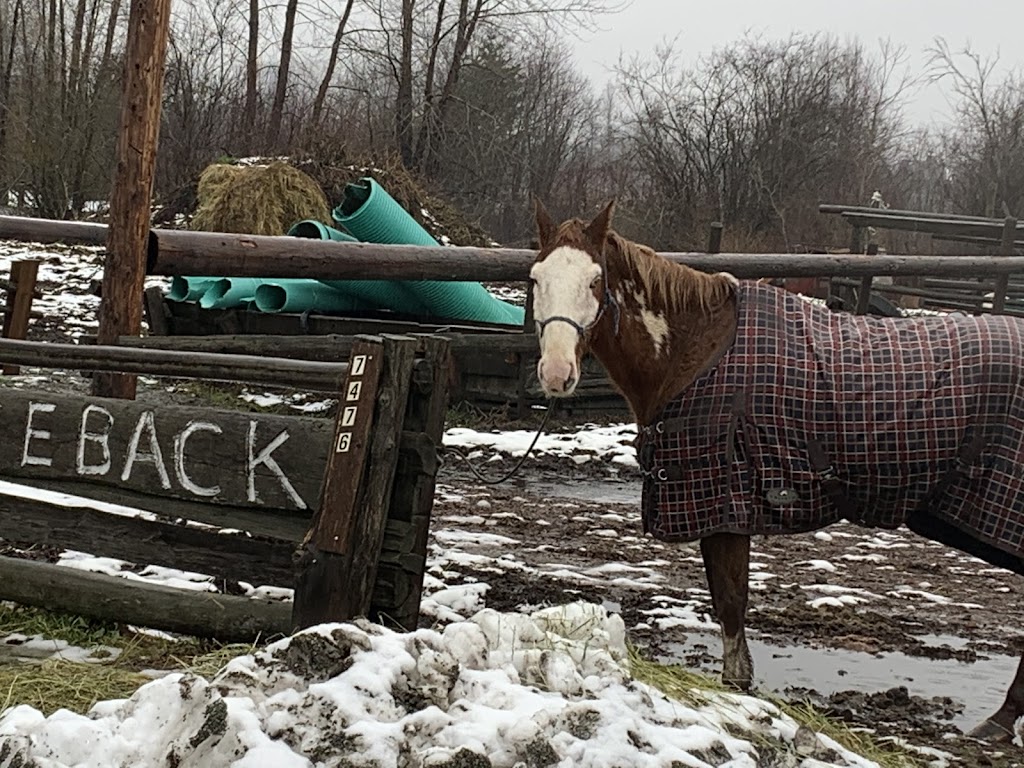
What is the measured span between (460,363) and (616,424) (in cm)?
138

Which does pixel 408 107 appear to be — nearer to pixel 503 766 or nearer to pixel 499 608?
pixel 499 608

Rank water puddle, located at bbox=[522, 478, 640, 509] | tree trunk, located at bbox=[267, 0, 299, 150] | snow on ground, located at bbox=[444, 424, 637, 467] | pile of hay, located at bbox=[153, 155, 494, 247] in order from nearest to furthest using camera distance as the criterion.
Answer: water puddle, located at bbox=[522, 478, 640, 509] → snow on ground, located at bbox=[444, 424, 637, 467] → pile of hay, located at bbox=[153, 155, 494, 247] → tree trunk, located at bbox=[267, 0, 299, 150]

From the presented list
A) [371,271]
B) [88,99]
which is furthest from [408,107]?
[371,271]

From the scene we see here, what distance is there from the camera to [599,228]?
158 inches

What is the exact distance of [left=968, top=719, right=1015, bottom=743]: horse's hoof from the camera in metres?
3.81

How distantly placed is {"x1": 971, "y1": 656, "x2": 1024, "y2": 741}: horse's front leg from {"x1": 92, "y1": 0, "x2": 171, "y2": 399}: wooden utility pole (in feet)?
12.9

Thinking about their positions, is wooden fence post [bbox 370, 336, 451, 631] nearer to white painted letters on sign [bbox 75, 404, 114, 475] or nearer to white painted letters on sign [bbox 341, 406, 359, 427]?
white painted letters on sign [bbox 341, 406, 359, 427]

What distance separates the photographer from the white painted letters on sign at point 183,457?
386 cm

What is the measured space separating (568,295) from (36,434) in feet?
6.22

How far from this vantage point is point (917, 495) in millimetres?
4043

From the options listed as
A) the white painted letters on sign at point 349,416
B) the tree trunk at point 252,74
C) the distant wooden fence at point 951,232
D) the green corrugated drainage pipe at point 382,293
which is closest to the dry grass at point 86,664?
the white painted letters on sign at point 349,416

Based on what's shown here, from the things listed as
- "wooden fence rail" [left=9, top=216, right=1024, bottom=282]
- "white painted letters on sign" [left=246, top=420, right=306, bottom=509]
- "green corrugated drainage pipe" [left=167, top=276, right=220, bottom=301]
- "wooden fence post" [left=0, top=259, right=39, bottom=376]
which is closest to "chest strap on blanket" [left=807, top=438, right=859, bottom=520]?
"white painted letters on sign" [left=246, top=420, right=306, bottom=509]

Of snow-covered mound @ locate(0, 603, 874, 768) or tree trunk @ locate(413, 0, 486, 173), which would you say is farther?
tree trunk @ locate(413, 0, 486, 173)

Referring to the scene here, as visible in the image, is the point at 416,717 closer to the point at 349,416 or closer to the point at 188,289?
the point at 349,416
